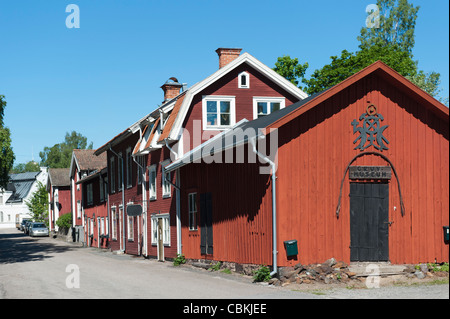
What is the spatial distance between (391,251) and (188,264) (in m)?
9.32

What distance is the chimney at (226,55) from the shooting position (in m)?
29.8

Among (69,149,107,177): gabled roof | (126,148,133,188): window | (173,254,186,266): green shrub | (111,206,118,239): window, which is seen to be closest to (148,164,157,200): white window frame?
(126,148,133,188): window

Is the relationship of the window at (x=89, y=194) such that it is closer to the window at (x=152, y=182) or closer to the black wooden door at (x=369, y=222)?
the window at (x=152, y=182)

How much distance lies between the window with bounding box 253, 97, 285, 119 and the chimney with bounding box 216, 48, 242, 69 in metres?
2.60

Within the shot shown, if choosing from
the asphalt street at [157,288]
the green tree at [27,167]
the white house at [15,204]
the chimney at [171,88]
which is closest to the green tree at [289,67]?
the chimney at [171,88]

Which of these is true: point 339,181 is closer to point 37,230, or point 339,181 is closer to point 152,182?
point 152,182

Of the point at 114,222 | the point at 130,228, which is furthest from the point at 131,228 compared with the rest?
the point at 114,222

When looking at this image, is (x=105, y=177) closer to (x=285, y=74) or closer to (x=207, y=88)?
(x=285, y=74)

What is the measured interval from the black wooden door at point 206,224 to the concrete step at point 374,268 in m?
6.32

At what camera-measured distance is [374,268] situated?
1791 centimetres

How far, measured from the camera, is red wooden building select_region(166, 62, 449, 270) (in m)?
17.8

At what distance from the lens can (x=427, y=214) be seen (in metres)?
18.8
